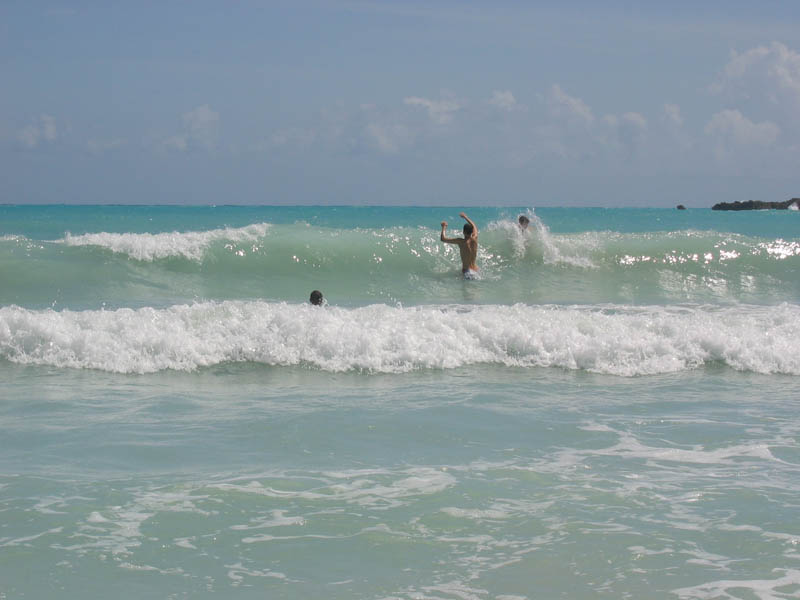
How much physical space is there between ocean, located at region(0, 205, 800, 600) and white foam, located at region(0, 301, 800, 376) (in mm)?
36

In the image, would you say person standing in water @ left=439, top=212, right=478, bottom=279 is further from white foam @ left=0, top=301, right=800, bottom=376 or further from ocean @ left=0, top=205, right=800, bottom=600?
white foam @ left=0, top=301, right=800, bottom=376

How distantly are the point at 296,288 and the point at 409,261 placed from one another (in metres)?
3.13

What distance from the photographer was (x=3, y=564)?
418 cm

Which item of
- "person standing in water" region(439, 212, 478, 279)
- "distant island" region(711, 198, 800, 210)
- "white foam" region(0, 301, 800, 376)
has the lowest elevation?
"white foam" region(0, 301, 800, 376)

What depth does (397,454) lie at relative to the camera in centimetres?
603

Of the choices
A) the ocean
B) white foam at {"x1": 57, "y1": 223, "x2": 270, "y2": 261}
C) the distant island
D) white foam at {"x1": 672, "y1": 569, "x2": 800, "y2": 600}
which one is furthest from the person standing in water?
the distant island

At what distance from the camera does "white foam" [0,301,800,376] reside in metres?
9.59

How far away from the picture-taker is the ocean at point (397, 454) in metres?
4.18

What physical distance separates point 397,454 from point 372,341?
12.6 feet

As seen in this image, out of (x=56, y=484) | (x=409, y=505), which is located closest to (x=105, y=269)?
(x=56, y=484)

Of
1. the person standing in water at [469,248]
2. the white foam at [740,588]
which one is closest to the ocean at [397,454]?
the white foam at [740,588]

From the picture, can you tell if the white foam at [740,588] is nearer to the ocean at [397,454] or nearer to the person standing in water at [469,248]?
the ocean at [397,454]

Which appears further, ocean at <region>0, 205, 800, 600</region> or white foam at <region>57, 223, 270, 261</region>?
white foam at <region>57, 223, 270, 261</region>

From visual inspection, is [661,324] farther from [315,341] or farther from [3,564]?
[3,564]
